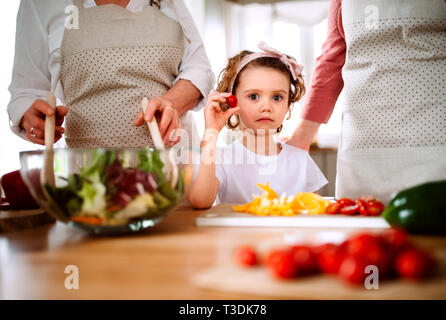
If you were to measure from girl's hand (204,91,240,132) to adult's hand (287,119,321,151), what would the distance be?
450mm

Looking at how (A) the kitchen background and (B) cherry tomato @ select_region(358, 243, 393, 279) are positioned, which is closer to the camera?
(B) cherry tomato @ select_region(358, 243, 393, 279)

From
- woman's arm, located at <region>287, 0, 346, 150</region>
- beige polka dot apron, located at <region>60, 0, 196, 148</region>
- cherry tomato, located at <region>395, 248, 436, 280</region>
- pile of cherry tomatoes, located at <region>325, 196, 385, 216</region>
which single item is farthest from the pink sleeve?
cherry tomato, located at <region>395, 248, 436, 280</region>

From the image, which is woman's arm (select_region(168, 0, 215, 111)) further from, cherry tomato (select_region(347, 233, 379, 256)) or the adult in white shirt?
cherry tomato (select_region(347, 233, 379, 256))

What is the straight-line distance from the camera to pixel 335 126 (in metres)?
4.23

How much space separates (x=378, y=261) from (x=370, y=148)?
2.70 ft

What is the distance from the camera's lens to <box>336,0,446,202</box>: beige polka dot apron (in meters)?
1.09

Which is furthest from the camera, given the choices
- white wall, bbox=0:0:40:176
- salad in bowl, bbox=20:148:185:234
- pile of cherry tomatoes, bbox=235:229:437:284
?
white wall, bbox=0:0:40:176

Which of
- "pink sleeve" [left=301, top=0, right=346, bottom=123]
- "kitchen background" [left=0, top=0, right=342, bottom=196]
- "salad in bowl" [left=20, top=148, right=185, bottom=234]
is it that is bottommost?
"salad in bowl" [left=20, top=148, right=185, bottom=234]

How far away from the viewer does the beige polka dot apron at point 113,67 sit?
1.22m

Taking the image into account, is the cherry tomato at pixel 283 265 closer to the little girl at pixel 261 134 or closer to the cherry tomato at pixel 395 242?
the cherry tomato at pixel 395 242

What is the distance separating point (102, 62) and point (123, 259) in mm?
871

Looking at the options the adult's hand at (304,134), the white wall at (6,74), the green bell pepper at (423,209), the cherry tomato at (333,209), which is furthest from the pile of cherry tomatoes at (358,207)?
the white wall at (6,74)

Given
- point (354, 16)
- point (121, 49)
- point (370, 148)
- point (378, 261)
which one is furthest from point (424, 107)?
point (121, 49)
